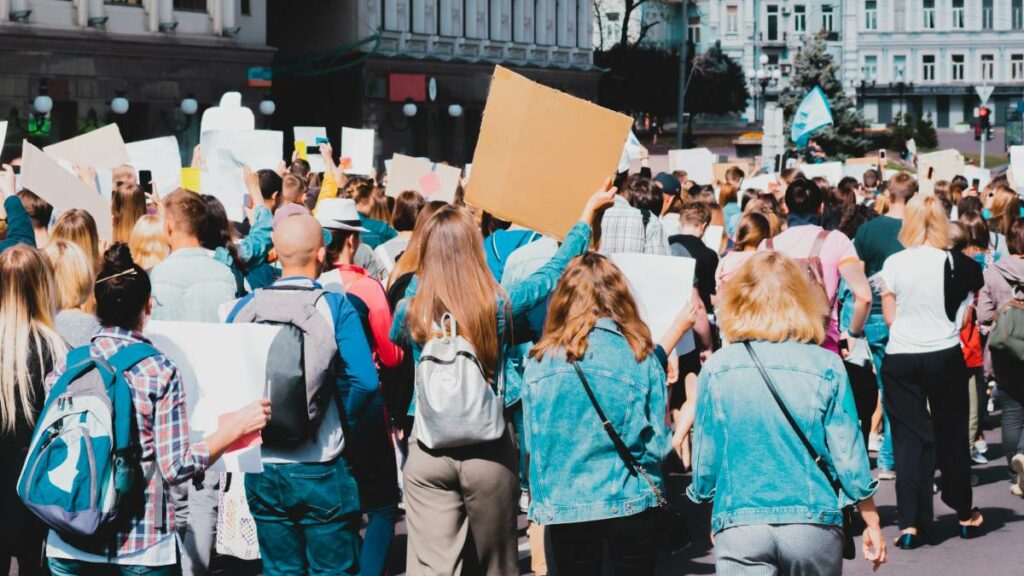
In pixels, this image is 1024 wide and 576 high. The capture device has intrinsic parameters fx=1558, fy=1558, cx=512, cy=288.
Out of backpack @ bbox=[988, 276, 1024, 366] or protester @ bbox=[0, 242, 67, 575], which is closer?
protester @ bbox=[0, 242, 67, 575]

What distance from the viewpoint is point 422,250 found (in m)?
6.15

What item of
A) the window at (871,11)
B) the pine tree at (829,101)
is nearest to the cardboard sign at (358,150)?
the pine tree at (829,101)

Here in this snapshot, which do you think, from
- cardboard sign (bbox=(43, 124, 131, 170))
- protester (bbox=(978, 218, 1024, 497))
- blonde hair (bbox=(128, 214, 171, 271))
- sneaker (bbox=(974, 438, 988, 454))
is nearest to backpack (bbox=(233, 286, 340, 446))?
blonde hair (bbox=(128, 214, 171, 271))

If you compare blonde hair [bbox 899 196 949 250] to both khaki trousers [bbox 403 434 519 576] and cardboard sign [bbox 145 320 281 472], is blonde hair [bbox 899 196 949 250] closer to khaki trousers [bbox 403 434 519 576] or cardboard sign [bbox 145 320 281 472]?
khaki trousers [bbox 403 434 519 576]

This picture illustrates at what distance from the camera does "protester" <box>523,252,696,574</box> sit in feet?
18.6

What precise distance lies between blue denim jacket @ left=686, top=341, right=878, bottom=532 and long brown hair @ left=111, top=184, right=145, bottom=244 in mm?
4773

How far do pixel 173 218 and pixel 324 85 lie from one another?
42970 mm

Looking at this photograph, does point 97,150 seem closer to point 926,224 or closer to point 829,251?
point 829,251

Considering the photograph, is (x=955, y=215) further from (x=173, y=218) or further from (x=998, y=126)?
(x=998, y=126)

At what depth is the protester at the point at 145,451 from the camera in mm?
5012

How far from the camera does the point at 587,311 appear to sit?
18.8 ft

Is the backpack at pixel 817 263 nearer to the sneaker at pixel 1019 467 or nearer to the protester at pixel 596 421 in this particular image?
the sneaker at pixel 1019 467

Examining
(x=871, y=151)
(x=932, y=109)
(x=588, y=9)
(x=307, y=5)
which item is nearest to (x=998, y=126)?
(x=932, y=109)

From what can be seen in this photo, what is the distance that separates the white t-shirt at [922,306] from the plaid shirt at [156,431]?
16.3 ft
